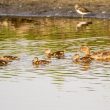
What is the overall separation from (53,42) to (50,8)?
1050cm

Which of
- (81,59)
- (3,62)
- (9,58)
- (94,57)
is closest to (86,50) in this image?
(94,57)

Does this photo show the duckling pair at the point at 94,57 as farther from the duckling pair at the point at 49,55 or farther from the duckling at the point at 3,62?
the duckling at the point at 3,62

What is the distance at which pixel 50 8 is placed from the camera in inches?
1426

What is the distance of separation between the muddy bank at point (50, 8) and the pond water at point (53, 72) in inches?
163

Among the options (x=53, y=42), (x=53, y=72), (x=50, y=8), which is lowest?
(x=53, y=72)

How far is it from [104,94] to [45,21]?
16.4 m

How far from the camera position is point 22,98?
17.1m

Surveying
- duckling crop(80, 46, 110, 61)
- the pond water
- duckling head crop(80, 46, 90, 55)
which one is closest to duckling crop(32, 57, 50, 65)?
the pond water

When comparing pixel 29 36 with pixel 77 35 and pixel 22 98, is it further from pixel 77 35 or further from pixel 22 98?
pixel 22 98

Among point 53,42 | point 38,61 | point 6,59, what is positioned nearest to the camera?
point 38,61

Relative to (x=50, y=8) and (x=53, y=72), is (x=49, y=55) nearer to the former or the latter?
(x=53, y=72)

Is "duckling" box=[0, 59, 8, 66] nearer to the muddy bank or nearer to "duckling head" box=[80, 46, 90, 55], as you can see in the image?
"duckling head" box=[80, 46, 90, 55]

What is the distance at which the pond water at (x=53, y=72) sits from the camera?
16.7 metres

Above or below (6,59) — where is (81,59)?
below
